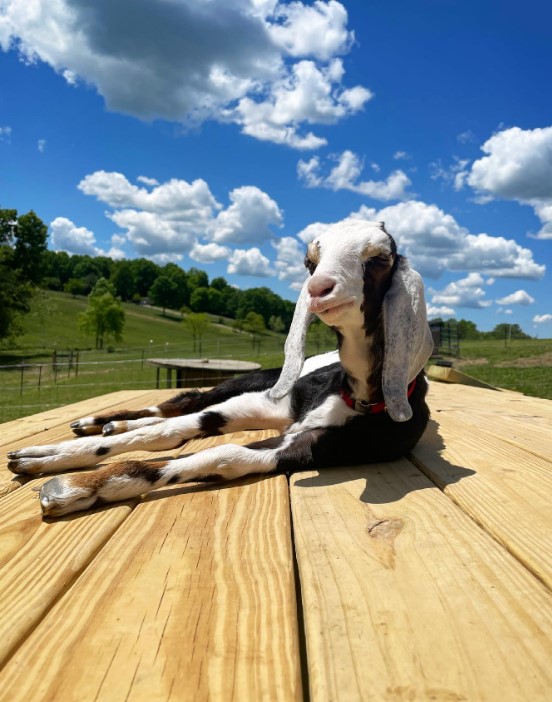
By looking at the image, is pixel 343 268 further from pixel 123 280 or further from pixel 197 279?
pixel 197 279

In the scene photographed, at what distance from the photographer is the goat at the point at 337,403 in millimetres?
1929

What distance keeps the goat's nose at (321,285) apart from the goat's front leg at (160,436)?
115cm

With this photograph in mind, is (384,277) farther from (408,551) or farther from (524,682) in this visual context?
(524,682)

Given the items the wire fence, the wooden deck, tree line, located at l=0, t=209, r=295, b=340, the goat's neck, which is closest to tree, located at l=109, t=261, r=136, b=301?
tree line, located at l=0, t=209, r=295, b=340

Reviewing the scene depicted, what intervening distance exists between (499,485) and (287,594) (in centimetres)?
113

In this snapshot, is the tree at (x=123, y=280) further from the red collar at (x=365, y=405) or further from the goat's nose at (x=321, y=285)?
the goat's nose at (x=321, y=285)

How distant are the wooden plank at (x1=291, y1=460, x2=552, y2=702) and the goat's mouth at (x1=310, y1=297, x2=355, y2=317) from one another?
73 cm

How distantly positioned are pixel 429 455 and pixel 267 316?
9356 centimetres

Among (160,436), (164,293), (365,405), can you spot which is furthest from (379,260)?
(164,293)

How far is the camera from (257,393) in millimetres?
3350

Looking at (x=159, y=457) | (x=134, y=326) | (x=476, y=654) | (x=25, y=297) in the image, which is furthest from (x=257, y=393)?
(x=134, y=326)

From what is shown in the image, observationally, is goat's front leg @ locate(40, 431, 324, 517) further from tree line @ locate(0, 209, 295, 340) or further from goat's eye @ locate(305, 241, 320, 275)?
tree line @ locate(0, 209, 295, 340)

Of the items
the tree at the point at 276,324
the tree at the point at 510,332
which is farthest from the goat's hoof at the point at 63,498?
the tree at the point at 276,324

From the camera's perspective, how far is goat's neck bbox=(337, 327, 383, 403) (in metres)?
2.27
